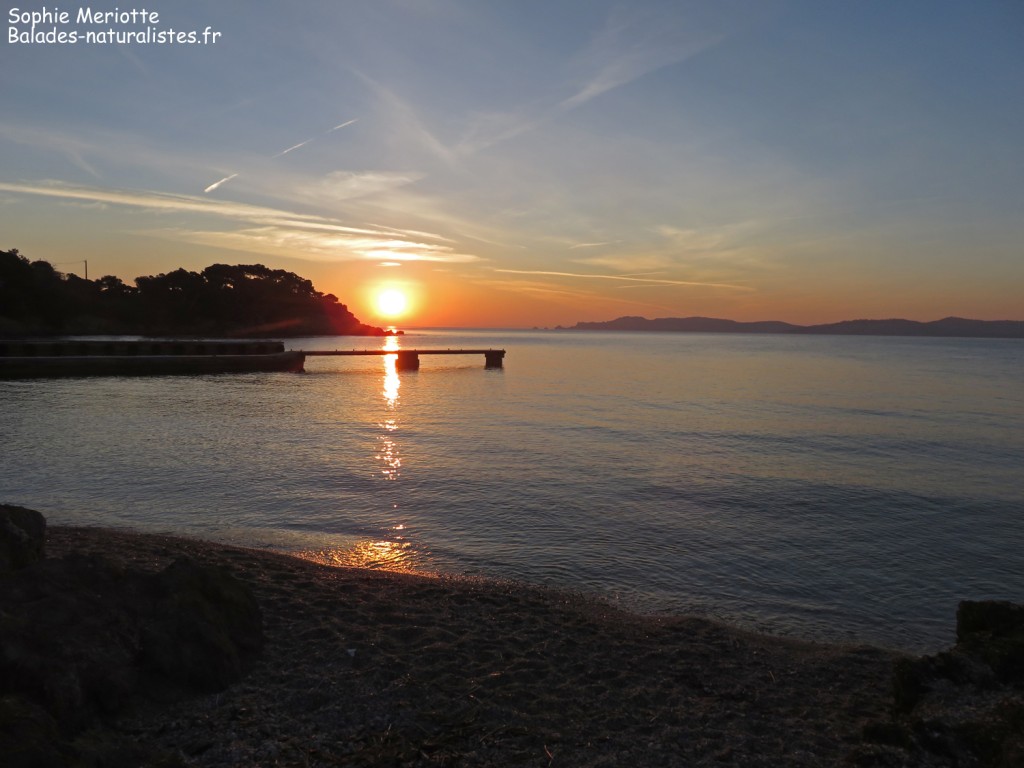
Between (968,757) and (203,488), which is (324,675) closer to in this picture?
(968,757)

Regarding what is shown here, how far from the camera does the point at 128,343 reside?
57.5 meters

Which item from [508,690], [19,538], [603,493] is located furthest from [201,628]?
[603,493]

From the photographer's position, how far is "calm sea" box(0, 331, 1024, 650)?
10.2 m

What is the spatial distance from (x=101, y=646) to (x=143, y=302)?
524ft

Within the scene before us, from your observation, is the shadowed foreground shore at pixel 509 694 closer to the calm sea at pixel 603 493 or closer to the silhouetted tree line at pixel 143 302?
the calm sea at pixel 603 493

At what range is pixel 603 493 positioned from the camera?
52.8ft

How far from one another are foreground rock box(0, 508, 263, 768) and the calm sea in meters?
4.41

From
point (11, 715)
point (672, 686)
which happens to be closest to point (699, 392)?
point (672, 686)

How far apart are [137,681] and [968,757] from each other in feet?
21.1

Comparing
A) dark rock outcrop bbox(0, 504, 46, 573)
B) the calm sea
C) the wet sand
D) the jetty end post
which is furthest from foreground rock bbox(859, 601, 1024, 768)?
the jetty end post

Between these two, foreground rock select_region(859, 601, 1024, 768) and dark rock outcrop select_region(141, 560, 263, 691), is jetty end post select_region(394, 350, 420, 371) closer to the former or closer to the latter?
dark rock outcrop select_region(141, 560, 263, 691)

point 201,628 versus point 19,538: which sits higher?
point 19,538

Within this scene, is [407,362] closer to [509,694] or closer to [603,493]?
[603,493]

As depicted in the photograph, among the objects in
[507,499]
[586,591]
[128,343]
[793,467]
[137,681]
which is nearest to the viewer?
[137,681]
